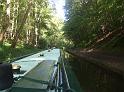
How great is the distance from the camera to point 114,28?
153 ft

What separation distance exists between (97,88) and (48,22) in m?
61.2

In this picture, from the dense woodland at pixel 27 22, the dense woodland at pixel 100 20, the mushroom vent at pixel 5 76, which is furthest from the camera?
the dense woodland at pixel 27 22

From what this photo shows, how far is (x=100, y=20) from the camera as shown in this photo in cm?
4081

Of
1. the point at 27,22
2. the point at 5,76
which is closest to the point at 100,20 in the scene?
the point at 27,22

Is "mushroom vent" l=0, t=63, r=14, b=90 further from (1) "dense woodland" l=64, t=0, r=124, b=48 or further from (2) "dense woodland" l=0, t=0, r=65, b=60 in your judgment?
(2) "dense woodland" l=0, t=0, r=65, b=60

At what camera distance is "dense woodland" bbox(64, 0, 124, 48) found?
28609 millimetres

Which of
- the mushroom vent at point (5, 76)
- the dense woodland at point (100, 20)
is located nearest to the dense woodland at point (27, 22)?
the dense woodland at point (100, 20)

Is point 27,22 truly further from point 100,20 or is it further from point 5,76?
point 5,76

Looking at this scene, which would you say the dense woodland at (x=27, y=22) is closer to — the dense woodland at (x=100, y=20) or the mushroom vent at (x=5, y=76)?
the dense woodland at (x=100, y=20)

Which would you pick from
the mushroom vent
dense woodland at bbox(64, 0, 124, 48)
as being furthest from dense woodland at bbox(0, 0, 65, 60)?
the mushroom vent

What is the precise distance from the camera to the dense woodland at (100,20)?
2861 cm

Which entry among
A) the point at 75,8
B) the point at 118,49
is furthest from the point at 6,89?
the point at 75,8

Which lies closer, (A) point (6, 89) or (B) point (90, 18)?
(A) point (6, 89)

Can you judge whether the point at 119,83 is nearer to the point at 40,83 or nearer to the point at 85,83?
the point at 85,83
